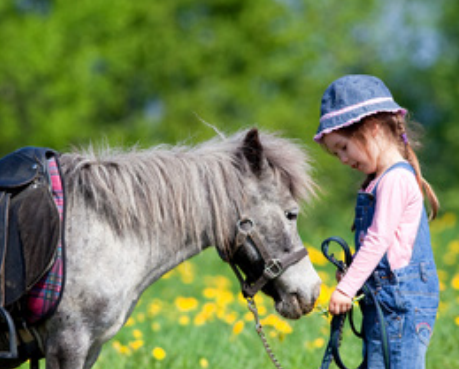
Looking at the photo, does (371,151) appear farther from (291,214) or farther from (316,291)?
(316,291)

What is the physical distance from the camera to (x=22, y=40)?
14.3 meters

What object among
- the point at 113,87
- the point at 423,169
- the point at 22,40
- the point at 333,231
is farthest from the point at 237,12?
the point at 423,169

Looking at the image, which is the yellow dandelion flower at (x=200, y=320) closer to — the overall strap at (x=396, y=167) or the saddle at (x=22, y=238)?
the saddle at (x=22, y=238)

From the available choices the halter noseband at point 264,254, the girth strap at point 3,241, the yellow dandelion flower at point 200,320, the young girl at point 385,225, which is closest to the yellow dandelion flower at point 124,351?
the yellow dandelion flower at point 200,320

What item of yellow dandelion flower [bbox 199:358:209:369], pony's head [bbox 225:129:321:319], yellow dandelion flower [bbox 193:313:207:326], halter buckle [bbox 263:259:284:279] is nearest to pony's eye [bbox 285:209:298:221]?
pony's head [bbox 225:129:321:319]

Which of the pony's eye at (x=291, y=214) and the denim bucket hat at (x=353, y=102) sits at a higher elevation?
the denim bucket hat at (x=353, y=102)

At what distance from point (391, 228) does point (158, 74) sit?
52.3 ft

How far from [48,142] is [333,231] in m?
6.69

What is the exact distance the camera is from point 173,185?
2.97 m

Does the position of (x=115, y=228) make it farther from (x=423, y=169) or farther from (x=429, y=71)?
(x=429, y=71)

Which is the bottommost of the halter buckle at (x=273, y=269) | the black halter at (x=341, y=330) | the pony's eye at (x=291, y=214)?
the black halter at (x=341, y=330)

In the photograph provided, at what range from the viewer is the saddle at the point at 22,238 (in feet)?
8.66

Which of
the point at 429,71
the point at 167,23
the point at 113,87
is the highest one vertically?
the point at 167,23

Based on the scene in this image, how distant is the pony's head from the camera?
118 inches
